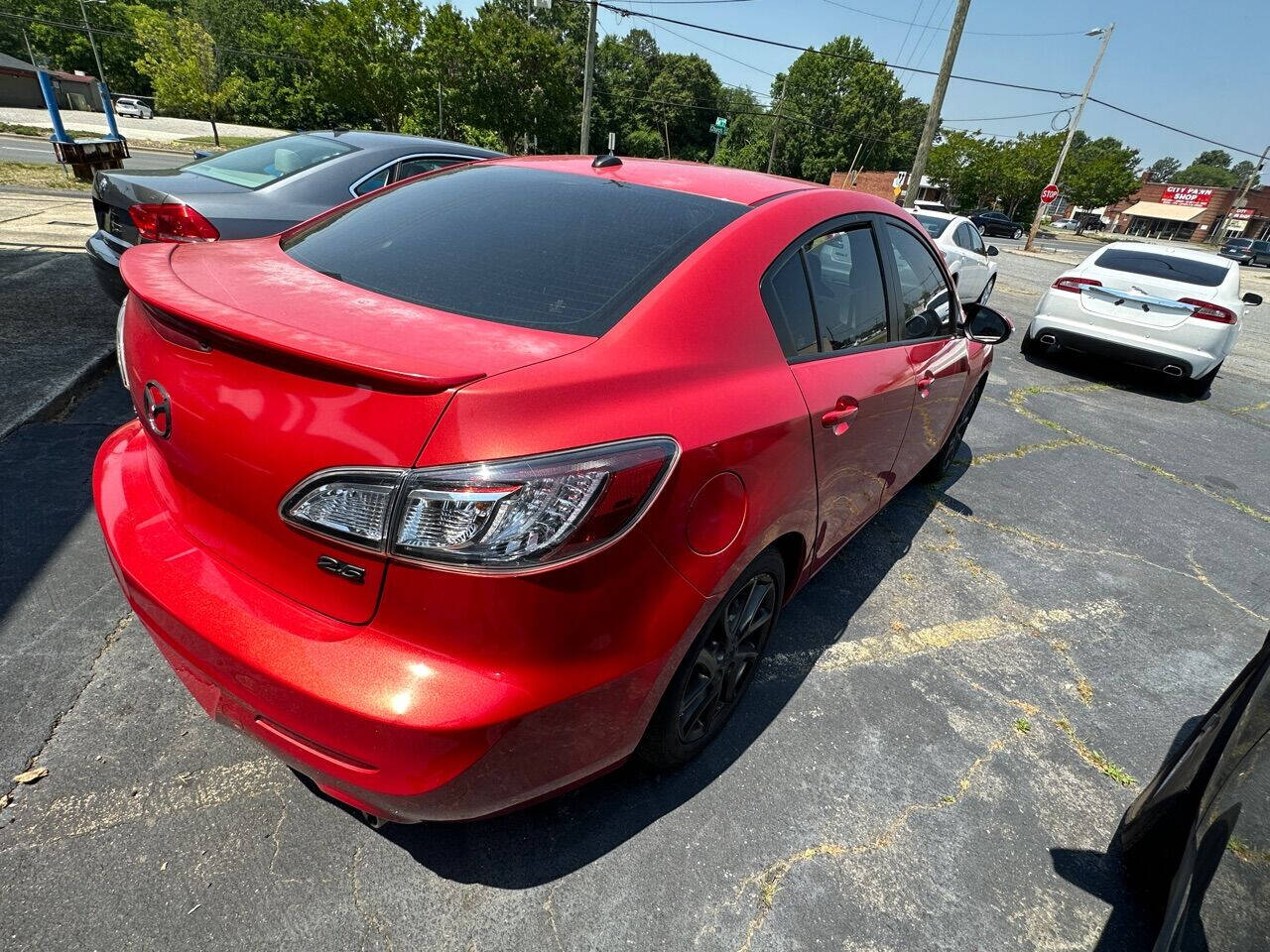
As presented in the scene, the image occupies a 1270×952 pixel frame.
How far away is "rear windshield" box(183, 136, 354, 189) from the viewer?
4.80m

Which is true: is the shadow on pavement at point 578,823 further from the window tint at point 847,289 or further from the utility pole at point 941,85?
the utility pole at point 941,85

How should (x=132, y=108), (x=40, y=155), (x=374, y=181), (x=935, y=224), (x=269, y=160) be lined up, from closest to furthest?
(x=374, y=181), (x=269, y=160), (x=935, y=224), (x=40, y=155), (x=132, y=108)

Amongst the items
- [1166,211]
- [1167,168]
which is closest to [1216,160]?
[1167,168]

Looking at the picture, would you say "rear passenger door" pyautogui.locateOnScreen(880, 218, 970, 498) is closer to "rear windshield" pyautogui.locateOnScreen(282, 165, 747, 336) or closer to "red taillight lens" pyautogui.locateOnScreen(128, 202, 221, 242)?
"rear windshield" pyautogui.locateOnScreen(282, 165, 747, 336)

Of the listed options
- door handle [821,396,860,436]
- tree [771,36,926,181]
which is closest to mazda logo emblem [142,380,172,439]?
door handle [821,396,860,436]

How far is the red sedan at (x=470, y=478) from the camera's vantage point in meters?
1.24

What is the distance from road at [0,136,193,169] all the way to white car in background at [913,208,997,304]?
62.1ft

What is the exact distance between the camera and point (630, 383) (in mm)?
1436

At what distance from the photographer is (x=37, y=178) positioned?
1341 centimetres

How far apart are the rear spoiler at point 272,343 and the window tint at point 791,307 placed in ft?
3.28

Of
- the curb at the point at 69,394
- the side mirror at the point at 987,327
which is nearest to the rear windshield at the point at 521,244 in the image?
the side mirror at the point at 987,327

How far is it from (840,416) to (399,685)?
1.50m

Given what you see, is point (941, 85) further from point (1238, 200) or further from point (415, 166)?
point (1238, 200)

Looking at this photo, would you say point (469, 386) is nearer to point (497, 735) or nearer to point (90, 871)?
point (497, 735)
